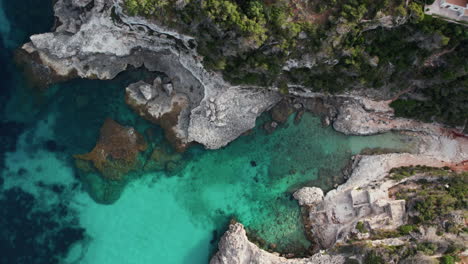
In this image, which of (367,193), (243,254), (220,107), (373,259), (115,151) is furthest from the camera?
(115,151)

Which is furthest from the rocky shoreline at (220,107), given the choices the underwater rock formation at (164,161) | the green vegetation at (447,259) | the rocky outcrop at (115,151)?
the green vegetation at (447,259)

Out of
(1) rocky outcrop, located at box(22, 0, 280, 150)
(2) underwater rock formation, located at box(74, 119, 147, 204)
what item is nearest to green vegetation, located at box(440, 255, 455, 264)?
(1) rocky outcrop, located at box(22, 0, 280, 150)

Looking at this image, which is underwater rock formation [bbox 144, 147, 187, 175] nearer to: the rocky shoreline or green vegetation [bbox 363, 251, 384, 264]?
the rocky shoreline

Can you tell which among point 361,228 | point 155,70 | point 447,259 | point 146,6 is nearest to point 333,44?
point 146,6

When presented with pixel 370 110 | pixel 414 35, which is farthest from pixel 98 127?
pixel 414 35

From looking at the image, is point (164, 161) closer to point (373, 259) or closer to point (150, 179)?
point (150, 179)
